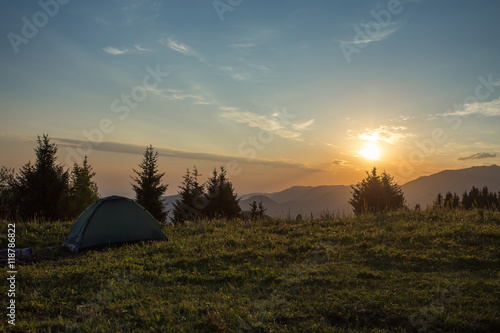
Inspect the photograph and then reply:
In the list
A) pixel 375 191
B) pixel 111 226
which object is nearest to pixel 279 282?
pixel 111 226

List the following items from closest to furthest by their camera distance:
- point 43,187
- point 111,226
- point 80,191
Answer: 1. point 111,226
2. point 43,187
3. point 80,191

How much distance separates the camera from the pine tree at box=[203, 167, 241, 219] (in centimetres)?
4819

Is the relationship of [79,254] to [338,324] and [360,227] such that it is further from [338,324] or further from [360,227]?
[360,227]

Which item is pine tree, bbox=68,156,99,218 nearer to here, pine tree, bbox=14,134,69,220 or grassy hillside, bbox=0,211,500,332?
pine tree, bbox=14,134,69,220

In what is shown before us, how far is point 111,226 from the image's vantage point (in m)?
12.9

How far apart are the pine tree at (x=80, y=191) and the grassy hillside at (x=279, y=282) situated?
29.0 metres

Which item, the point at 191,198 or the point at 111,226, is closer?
the point at 111,226

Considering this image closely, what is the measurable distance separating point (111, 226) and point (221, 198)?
36.1 m

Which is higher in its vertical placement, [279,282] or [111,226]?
[111,226]

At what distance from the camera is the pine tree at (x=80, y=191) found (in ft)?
133

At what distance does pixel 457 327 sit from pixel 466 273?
327cm

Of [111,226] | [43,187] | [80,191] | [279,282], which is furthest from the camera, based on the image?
[80,191]

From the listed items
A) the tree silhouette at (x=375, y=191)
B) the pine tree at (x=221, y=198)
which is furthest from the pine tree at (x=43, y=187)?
the tree silhouette at (x=375, y=191)

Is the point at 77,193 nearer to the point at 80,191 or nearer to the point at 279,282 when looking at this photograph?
the point at 80,191
